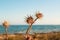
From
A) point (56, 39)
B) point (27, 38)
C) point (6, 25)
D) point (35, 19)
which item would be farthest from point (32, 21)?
point (56, 39)

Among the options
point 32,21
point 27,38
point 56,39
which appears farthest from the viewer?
point 56,39

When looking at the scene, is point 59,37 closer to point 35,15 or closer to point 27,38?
point 35,15

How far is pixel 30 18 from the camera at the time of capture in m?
11.4

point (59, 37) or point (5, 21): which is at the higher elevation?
point (5, 21)

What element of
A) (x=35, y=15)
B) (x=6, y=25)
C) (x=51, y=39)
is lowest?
(x=51, y=39)

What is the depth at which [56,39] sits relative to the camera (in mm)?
32812

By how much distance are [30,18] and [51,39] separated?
75.3 ft

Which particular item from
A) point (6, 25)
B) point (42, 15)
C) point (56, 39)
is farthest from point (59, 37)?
point (42, 15)

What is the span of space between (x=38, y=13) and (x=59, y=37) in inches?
871

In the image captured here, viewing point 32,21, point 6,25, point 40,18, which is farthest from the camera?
point 6,25

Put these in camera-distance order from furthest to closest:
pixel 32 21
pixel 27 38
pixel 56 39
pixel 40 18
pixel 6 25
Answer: pixel 56 39 < pixel 6 25 < pixel 40 18 < pixel 32 21 < pixel 27 38

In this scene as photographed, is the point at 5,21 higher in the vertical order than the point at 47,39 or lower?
higher

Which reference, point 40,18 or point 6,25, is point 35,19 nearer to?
point 40,18

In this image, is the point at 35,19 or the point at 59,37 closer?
the point at 35,19
